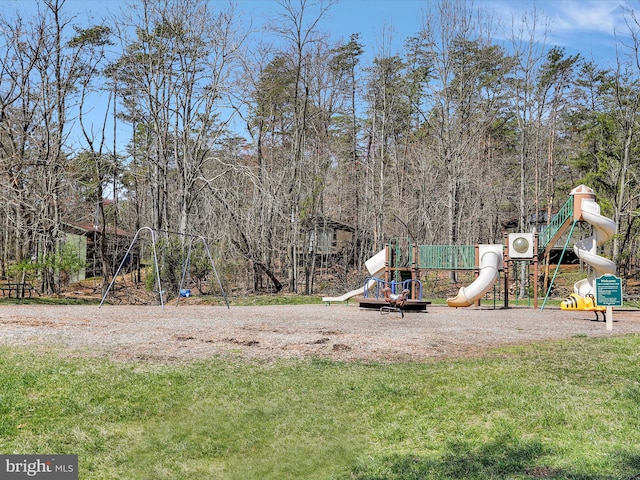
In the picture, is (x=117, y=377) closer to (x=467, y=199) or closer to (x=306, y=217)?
(x=306, y=217)

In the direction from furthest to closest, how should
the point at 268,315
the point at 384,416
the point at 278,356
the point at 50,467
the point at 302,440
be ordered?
the point at 268,315 < the point at 278,356 < the point at 384,416 < the point at 302,440 < the point at 50,467

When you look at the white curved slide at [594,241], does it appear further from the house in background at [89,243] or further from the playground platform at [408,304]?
the house in background at [89,243]

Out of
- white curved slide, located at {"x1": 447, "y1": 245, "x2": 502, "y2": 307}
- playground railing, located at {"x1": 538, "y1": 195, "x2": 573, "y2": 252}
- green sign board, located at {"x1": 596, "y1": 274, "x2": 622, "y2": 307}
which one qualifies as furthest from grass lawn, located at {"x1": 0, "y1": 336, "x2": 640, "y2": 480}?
playground railing, located at {"x1": 538, "y1": 195, "x2": 573, "y2": 252}

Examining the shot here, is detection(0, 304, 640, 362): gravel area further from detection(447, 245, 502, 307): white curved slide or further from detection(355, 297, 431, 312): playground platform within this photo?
detection(447, 245, 502, 307): white curved slide

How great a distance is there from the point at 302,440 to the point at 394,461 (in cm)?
86

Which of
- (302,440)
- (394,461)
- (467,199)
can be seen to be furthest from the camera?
(467,199)

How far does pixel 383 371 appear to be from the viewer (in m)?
7.35

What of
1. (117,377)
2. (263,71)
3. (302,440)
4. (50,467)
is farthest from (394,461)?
(263,71)

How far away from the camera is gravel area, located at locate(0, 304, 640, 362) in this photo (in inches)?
333

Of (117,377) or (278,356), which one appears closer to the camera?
(117,377)

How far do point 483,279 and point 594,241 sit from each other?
3.56m

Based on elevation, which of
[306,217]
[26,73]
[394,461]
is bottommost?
[394,461]

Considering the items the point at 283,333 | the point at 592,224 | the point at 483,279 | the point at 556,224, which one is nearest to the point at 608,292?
the point at 283,333

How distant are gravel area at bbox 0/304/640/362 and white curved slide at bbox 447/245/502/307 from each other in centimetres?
293
